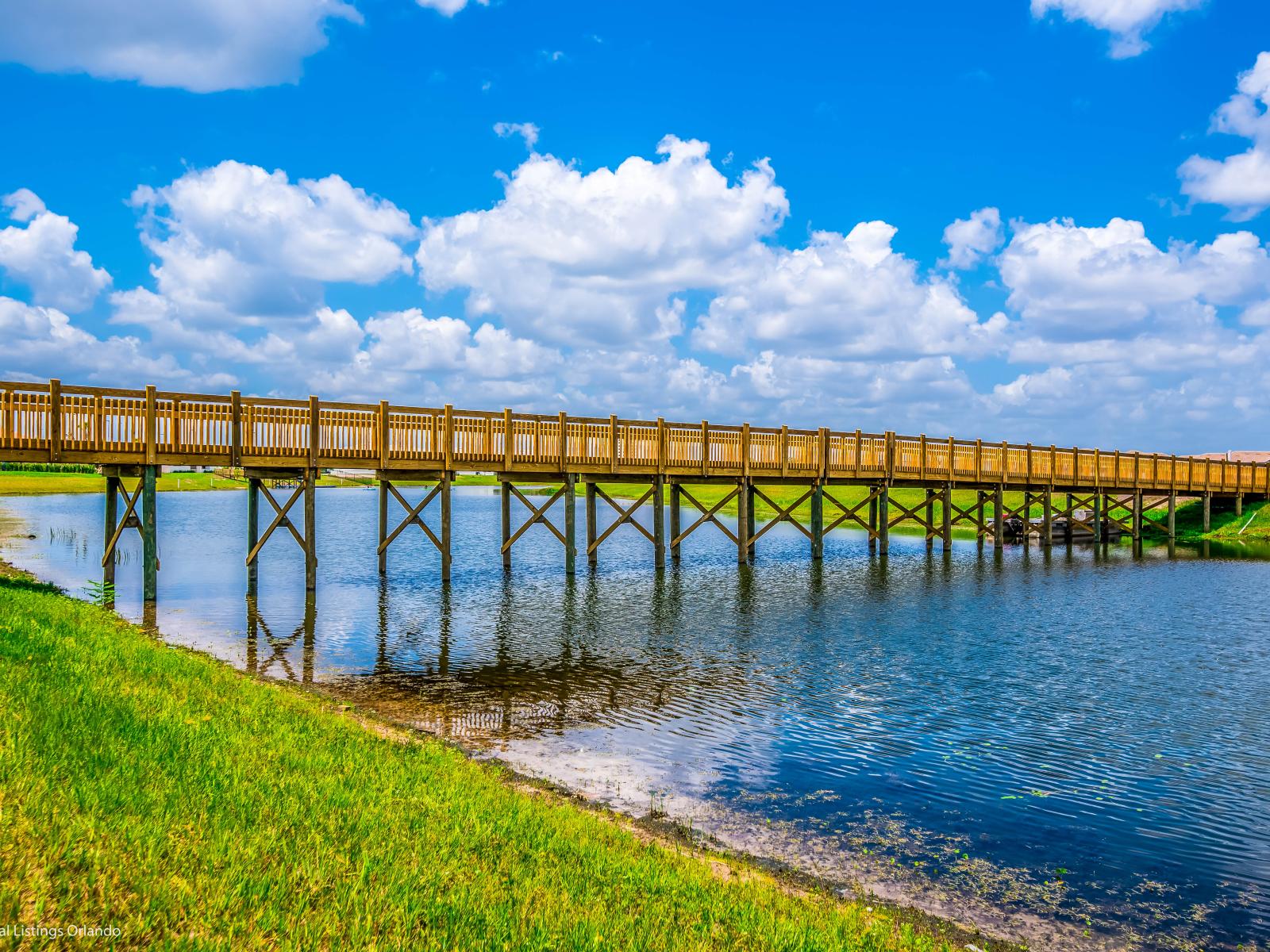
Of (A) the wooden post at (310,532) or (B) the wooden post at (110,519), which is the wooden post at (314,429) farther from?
(B) the wooden post at (110,519)

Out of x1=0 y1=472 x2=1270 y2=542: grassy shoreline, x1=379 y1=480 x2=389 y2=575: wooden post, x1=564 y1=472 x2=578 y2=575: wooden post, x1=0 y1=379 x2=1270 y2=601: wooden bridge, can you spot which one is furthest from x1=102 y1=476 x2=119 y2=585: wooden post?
x1=0 y1=472 x2=1270 y2=542: grassy shoreline

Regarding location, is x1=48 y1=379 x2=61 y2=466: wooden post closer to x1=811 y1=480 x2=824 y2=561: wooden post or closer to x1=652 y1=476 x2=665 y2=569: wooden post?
x1=652 y1=476 x2=665 y2=569: wooden post

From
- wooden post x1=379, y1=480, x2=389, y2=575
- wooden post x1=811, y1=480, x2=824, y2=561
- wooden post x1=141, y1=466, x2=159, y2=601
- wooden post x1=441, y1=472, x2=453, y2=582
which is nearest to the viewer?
wooden post x1=141, y1=466, x2=159, y2=601

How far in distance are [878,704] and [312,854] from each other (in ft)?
37.5

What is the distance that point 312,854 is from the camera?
6637 mm

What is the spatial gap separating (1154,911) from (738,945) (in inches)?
188

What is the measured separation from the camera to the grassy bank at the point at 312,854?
553 centimetres

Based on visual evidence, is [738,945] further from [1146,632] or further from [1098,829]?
[1146,632]

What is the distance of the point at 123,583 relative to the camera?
29188 mm

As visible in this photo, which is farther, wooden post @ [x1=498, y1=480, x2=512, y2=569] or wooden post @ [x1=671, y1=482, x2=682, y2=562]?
wooden post @ [x1=671, y1=482, x2=682, y2=562]

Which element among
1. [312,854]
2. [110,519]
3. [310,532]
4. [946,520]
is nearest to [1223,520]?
[946,520]

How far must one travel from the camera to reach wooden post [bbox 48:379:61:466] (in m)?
23.3

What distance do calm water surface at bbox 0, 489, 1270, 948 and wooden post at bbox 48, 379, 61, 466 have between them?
16.0 feet

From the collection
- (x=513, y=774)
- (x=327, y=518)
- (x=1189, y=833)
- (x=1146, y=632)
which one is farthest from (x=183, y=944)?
(x=327, y=518)
